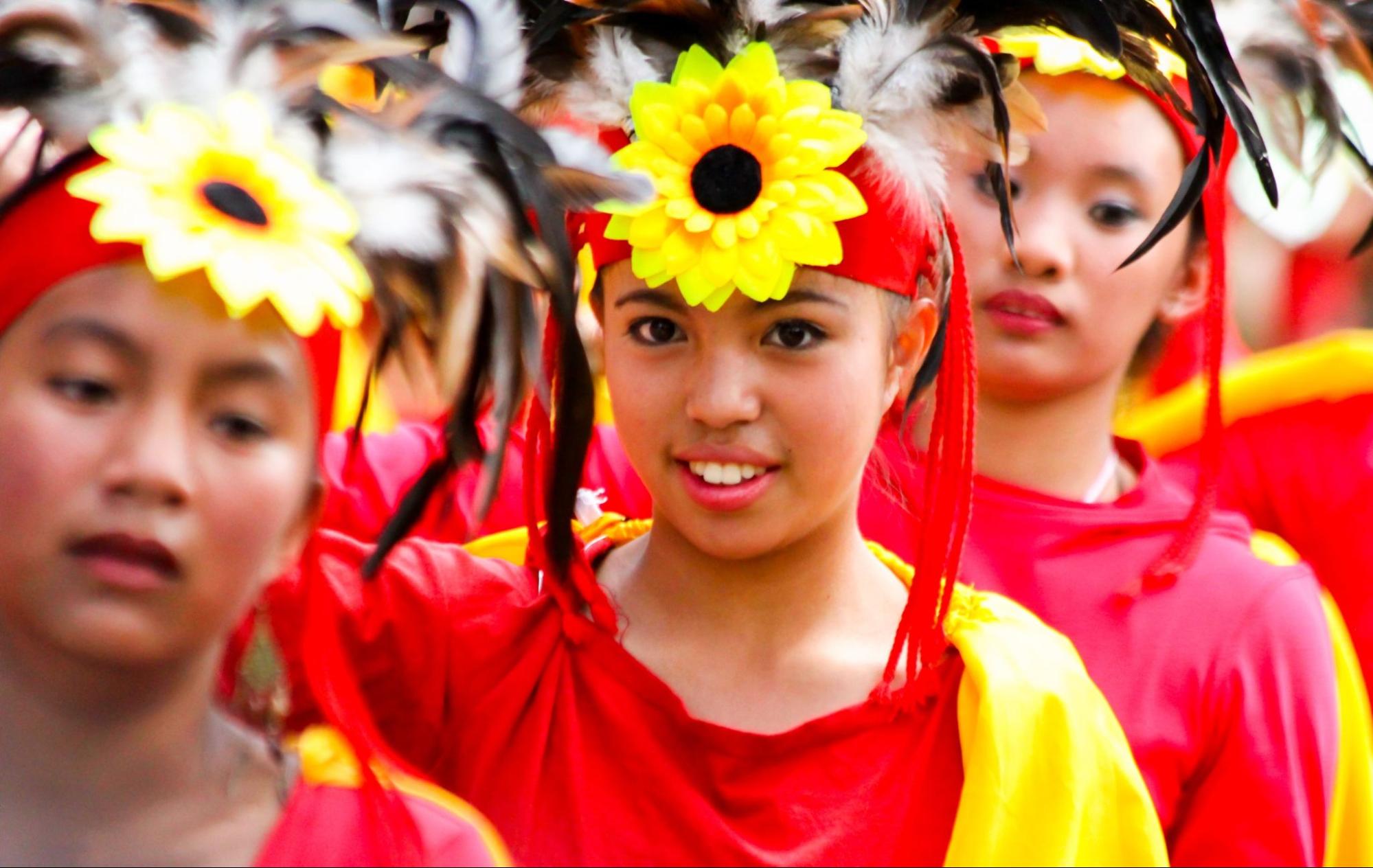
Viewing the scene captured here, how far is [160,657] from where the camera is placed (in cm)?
168

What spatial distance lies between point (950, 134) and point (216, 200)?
94 centimetres

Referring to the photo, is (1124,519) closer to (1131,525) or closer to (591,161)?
(1131,525)

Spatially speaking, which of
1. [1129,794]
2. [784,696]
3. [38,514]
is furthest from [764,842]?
[38,514]

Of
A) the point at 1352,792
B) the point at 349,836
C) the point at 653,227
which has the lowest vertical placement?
the point at 1352,792

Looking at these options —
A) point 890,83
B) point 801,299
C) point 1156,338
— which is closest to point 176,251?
point 801,299

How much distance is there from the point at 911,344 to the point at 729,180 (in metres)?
0.35

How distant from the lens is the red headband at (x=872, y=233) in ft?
7.39

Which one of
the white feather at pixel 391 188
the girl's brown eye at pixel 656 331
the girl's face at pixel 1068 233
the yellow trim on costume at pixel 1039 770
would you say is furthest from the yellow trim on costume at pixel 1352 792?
the white feather at pixel 391 188

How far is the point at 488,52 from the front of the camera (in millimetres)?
1935

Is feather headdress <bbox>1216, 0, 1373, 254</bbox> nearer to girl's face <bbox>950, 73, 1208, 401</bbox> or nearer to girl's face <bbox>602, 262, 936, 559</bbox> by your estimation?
girl's face <bbox>950, 73, 1208, 401</bbox>

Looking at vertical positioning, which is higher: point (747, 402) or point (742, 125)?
point (742, 125)

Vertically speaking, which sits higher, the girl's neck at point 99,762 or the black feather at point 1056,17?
the black feather at point 1056,17

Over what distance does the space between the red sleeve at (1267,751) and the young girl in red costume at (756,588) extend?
0.92 ft

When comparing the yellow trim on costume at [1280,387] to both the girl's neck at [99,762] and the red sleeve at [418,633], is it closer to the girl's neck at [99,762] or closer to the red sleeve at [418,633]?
the red sleeve at [418,633]
